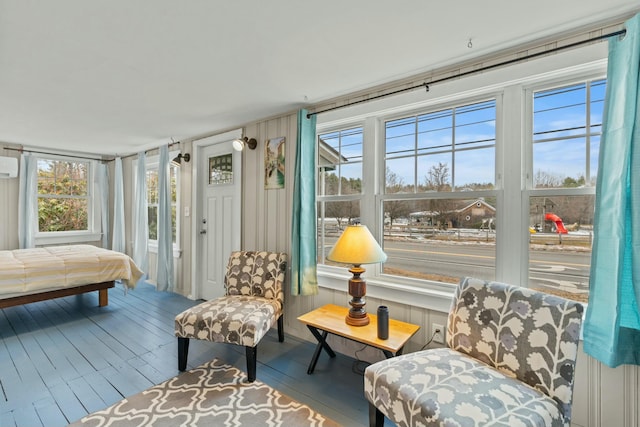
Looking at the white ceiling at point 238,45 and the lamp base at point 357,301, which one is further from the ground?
the white ceiling at point 238,45

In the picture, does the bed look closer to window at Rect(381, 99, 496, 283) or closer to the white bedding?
the white bedding

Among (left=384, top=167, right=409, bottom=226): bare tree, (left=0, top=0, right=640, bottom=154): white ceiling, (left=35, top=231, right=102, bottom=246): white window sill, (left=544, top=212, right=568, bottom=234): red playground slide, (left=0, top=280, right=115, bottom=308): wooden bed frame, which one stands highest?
(left=0, top=0, right=640, bottom=154): white ceiling

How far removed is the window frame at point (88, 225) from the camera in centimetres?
478

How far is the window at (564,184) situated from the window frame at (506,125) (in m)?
0.05

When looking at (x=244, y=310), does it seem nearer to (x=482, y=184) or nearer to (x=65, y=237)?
(x=482, y=184)

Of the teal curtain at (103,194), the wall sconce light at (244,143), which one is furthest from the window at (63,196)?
the wall sconce light at (244,143)

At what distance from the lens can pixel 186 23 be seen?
1.59 metres

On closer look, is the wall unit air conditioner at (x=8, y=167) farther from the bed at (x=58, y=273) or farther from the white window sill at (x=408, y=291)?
the white window sill at (x=408, y=291)

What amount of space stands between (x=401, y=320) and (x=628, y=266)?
50.9 inches

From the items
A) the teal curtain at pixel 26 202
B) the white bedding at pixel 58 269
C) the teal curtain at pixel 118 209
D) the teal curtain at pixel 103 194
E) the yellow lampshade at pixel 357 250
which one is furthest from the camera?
the teal curtain at pixel 103 194

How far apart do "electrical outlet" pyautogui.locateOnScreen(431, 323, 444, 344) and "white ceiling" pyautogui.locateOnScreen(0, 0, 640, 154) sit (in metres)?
1.76

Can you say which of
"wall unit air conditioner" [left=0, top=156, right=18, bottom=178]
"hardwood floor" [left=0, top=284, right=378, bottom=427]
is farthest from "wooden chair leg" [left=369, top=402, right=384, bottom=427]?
"wall unit air conditioner" [left=0, top=156, right=18, bottom=178]

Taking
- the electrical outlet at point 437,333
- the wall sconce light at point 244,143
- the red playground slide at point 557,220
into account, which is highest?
the wall sconce light at point 244,143

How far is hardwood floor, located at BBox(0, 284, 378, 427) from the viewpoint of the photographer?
1.87 m
